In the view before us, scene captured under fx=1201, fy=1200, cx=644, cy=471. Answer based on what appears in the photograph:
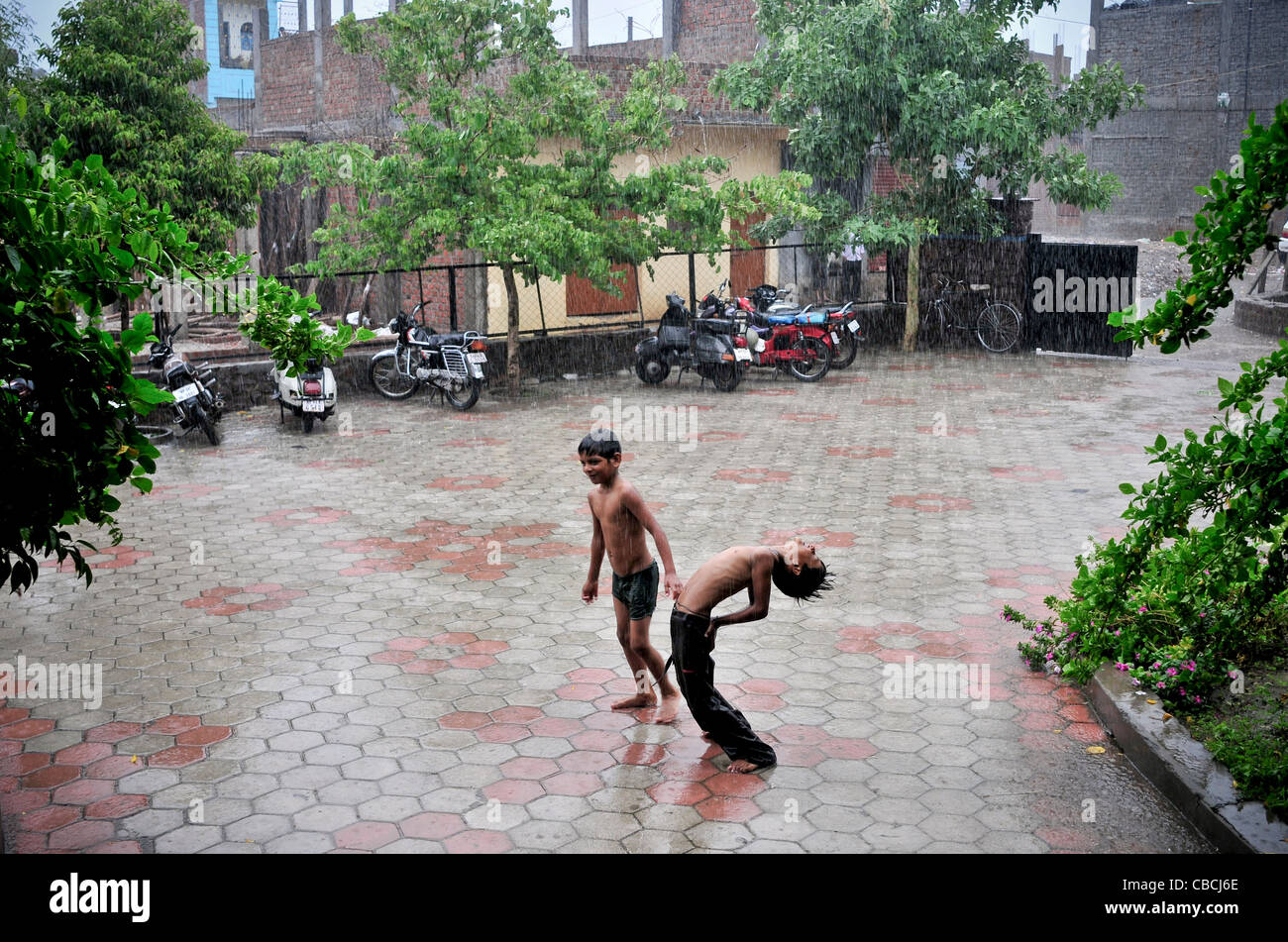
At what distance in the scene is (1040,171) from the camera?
65.3 feet

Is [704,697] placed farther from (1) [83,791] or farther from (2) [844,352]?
(2) [844,352]

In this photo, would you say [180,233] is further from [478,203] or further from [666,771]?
[478,203]

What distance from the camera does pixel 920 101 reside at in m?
18.8

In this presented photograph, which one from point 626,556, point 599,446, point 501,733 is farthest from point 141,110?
point 501,733

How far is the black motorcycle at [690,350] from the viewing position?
17.5 meters

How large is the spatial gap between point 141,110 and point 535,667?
36.4 ft

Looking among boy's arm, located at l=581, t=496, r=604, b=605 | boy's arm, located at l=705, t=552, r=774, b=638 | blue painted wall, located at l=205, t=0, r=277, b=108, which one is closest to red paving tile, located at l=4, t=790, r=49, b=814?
boy's arm, located at l=581, t=496, r=604, b=605

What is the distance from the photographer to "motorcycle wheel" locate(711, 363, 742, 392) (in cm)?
1755

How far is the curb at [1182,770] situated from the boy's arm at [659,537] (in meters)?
2.26

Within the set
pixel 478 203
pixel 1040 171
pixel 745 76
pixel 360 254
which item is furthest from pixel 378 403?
pixel 1040 171

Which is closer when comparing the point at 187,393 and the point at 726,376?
the point at 187,393

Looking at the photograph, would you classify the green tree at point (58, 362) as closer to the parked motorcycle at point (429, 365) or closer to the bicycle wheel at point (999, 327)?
the parked motorcycle at point (429, 365)

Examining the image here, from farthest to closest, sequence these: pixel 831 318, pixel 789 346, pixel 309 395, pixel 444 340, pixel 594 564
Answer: pixel 831 318
pixel 789 346
pixel 444 340
pixel 309 395
pixel 594 564
